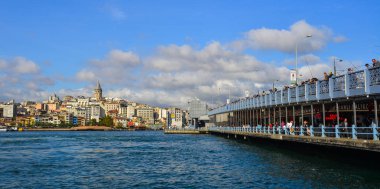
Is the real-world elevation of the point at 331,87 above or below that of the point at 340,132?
above

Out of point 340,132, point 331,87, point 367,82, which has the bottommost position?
point 340,132

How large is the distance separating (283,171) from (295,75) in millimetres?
20601

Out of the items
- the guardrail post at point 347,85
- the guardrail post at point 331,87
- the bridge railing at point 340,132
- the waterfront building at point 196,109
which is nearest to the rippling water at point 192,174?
the bridge railing at point 340,132

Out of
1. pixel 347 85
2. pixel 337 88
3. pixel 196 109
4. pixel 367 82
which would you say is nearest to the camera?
pixel 367 82

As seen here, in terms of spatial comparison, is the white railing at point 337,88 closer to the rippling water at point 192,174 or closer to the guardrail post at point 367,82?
the guardrail post at point 367,82

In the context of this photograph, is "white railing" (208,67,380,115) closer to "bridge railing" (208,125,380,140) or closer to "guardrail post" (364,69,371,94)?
"guardrail post" (364,69,371,94)

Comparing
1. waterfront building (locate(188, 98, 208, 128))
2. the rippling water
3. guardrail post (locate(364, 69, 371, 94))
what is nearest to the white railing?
guardrail post (locate(364, 69, 371, 94))

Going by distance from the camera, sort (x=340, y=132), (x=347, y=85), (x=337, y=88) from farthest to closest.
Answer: (x=337, y=88), (x=347, y=85), (x=340, y=132)

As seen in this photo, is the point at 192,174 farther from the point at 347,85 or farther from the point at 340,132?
the point at 347,85

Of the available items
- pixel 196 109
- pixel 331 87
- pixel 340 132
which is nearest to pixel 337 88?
pixel 331 87

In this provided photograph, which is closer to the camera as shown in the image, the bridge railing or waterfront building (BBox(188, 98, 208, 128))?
the bridge railing

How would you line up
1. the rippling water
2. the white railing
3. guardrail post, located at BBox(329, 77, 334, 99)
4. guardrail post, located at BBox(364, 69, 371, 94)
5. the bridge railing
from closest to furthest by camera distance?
the rippling water < the bridge railing < the white railing < guardrail post, located at BBox(364, 69, 371, 94) < guardrail post, located at BBox(329, 77, 334, 99)

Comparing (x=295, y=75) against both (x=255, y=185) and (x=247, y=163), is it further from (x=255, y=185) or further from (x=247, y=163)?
(x=255, y=185)

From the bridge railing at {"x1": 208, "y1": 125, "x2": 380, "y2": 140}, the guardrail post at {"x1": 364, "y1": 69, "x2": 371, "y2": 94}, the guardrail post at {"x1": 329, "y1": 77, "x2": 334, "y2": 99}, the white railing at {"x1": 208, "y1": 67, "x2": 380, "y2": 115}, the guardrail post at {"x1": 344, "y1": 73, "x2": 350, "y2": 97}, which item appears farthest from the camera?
the guardrail post at {"x1": 329, "y1": 77, "x2": 334, "y2": 99}
